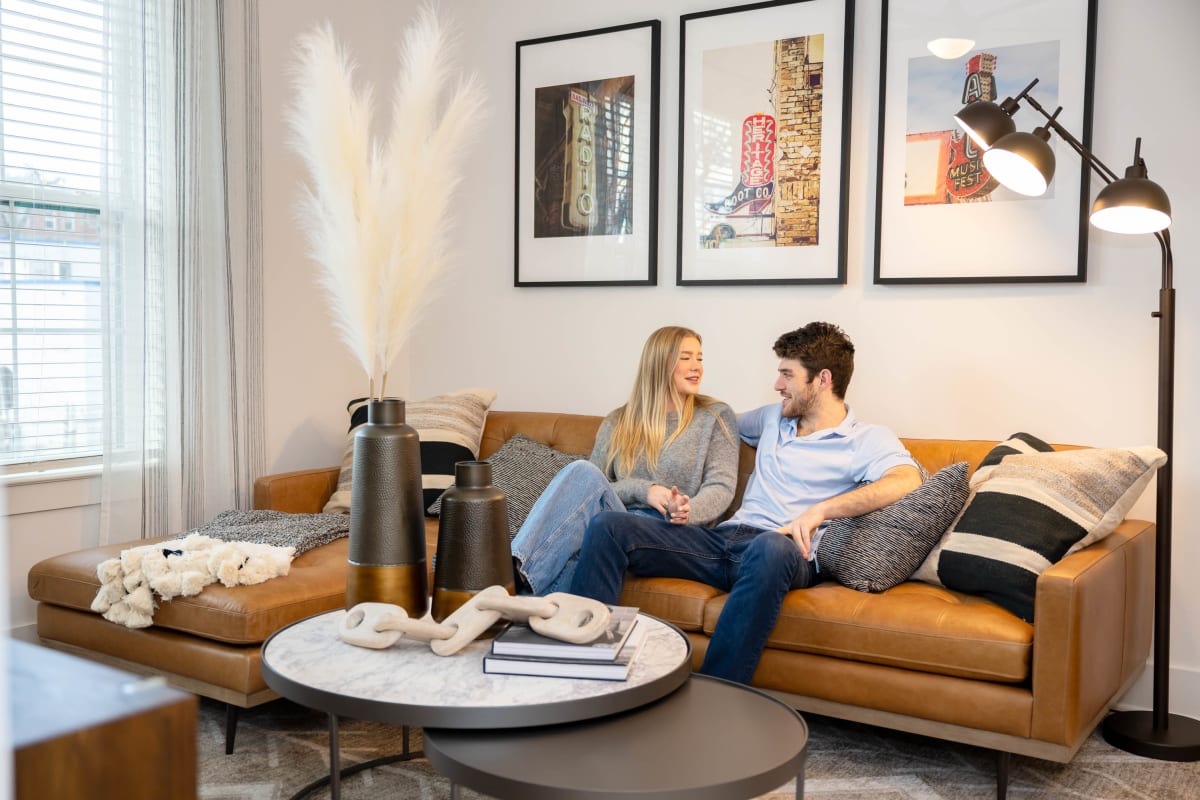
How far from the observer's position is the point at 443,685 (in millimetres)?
1684

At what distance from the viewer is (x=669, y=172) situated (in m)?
3.76

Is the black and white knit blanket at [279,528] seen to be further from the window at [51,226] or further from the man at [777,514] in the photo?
the man at [777,514]

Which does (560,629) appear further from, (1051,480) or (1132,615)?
(1132,615)

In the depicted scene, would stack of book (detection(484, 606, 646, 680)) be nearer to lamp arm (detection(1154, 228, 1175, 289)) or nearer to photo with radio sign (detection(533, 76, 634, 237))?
lamp arm (detection(1154, 228, 1175, 289))

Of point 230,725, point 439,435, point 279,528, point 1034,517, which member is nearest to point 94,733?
point 230,725

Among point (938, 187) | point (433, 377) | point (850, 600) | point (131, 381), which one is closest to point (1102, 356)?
point (938, 187)

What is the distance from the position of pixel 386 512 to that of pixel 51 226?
187 cm

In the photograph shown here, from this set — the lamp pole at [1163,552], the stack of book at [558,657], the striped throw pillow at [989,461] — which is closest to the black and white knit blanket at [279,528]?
the stack of book at [558,657]

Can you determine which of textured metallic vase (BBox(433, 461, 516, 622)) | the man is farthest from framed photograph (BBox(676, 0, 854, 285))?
textured metallic vase (BBox(433, 461, 516, 622))

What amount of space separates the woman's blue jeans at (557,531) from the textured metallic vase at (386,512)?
0.75m

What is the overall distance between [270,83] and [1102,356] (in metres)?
3.10

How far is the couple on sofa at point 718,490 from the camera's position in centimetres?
252

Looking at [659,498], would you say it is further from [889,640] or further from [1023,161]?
[1023,161]

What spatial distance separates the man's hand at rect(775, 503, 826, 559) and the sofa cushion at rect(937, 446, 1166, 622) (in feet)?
1.08
